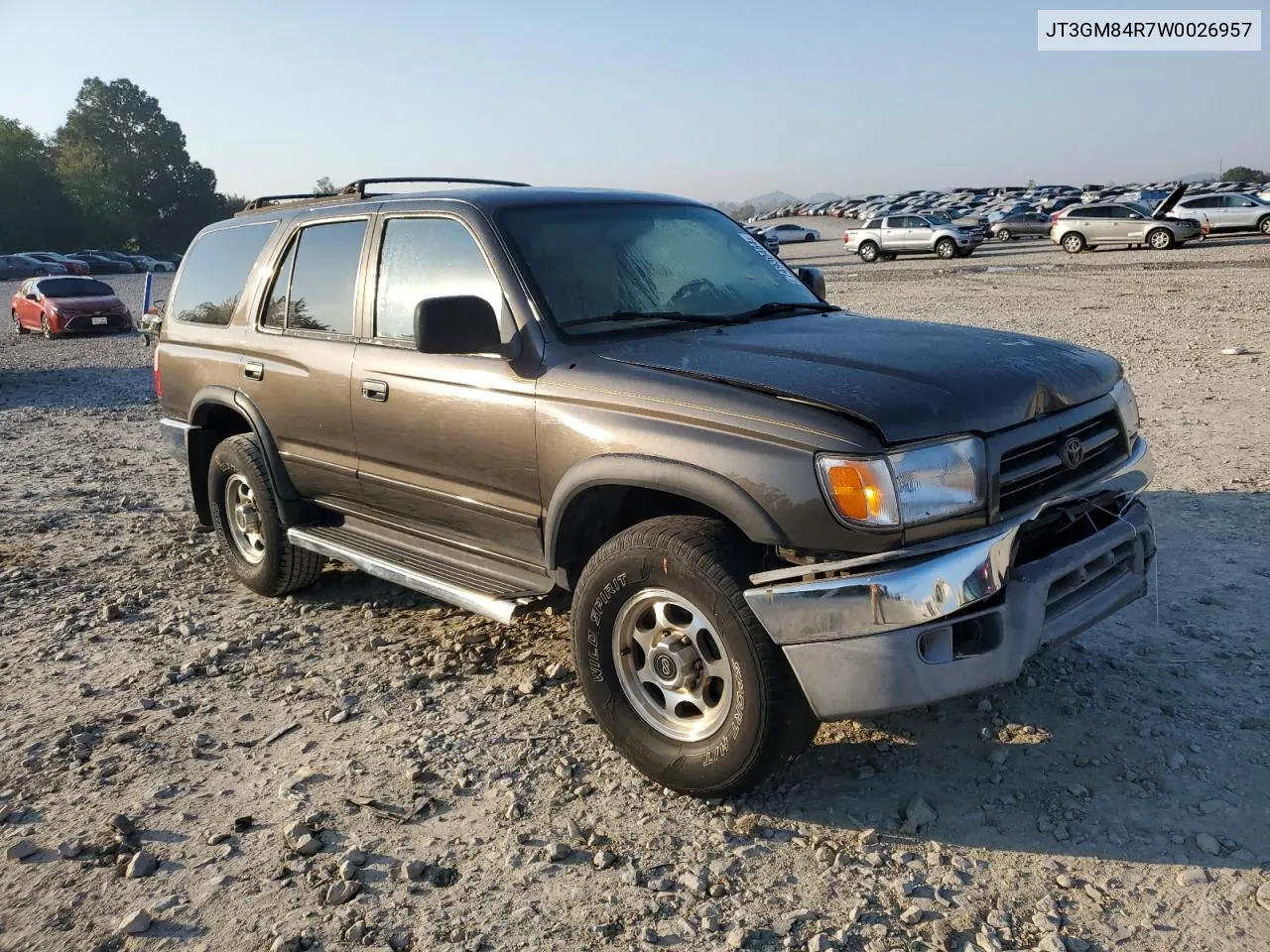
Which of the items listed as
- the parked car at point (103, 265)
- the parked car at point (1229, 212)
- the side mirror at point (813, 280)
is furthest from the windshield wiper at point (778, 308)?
the parked car at point (103, 265)

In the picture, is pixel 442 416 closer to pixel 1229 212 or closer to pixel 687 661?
pixel 687 661

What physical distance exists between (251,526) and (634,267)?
2.78 m

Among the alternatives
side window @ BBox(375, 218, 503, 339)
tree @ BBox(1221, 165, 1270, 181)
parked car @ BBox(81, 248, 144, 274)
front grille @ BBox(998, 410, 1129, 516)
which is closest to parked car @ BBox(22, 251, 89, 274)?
parked car @ BBox(81, 248, 144, 274)

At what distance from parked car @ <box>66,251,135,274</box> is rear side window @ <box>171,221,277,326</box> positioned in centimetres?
5538

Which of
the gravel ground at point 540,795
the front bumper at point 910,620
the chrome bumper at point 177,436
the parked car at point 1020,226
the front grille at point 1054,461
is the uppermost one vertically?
the parked car at point 1020,226

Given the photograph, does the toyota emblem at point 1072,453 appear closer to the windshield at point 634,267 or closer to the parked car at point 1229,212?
the windshield at point 634,267

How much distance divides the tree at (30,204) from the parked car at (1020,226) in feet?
218

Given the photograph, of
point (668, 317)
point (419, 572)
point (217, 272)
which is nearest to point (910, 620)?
point (668, 317)

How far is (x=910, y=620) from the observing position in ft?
9.34

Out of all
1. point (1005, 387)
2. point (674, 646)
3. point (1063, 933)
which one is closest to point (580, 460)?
point (674, 646)

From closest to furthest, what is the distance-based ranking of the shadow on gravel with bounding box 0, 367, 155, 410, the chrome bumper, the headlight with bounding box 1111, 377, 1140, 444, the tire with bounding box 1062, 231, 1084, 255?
the headlight with bounding box 1111, 377, 1140, 444
the chrome bumper
the shadow on gravel with bounding box 0, 367, 155, 410
the tire with bounding box 1062, 231, 1084, 255

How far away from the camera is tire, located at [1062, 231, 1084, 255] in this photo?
3238 centimetres

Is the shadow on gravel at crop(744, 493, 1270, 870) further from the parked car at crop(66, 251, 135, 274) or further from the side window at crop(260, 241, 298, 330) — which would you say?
the parked car at crop(66, 251, 135, 274)

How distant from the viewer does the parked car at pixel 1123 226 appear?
30.9 meters
